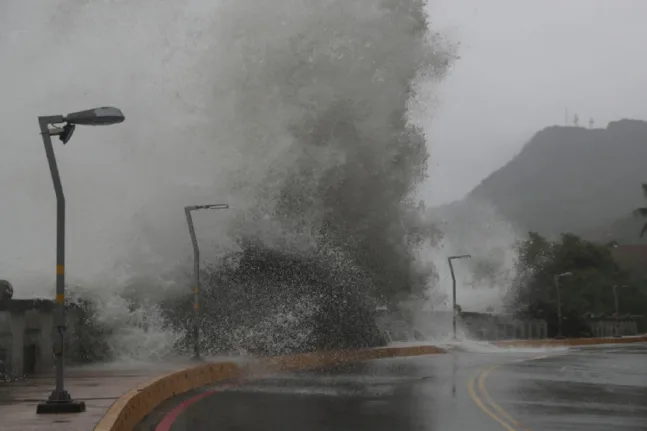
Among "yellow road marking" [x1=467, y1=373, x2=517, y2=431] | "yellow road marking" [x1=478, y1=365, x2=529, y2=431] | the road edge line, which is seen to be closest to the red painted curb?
the road edge line

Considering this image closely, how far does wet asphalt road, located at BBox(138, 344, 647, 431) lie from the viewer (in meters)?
12.0

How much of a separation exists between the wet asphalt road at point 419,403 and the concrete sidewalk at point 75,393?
82 cm

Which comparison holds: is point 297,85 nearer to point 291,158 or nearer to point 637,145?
point 291,158

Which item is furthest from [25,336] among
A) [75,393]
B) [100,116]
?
[100,116]

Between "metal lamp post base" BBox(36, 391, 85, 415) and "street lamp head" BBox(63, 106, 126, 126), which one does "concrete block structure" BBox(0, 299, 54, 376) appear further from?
"street lamp head" BBox(63, 106, 126, 126)

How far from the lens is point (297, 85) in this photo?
125ft

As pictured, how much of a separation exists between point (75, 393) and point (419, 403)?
5186mm

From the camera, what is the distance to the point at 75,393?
14562mm

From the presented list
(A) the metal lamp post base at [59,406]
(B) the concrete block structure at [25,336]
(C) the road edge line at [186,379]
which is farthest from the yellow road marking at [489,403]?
(B) the concrete block structure at [25,336]

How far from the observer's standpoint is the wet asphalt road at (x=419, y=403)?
12.0 meters

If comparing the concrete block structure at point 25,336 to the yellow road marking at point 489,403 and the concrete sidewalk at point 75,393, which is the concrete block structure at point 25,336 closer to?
the concrete sidewalk at point 75,393

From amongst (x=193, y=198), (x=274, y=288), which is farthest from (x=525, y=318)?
(x=193, y=198)

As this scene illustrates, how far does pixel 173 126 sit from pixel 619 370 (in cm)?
1872

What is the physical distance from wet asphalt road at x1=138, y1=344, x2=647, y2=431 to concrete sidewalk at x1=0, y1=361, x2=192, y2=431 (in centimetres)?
82
